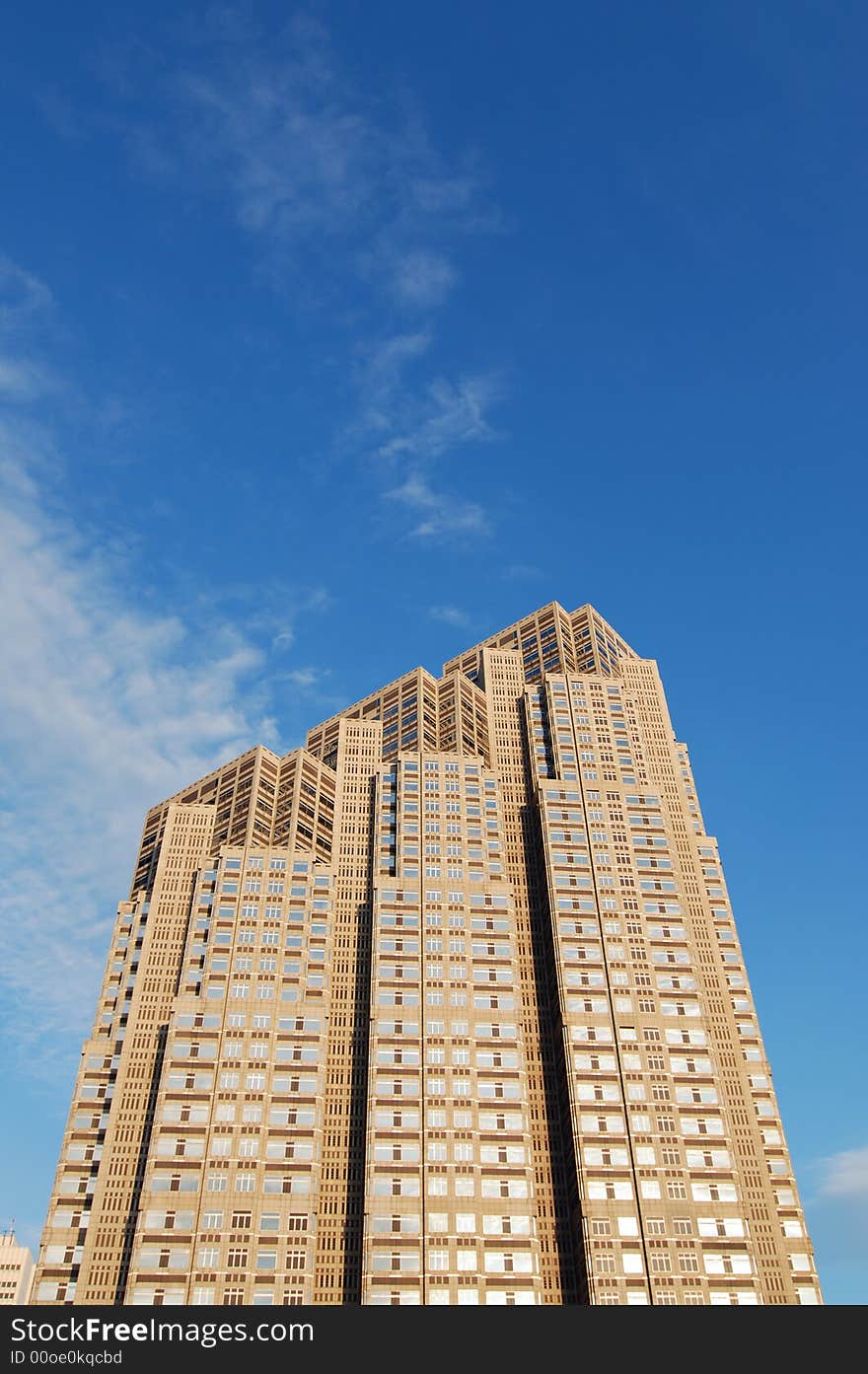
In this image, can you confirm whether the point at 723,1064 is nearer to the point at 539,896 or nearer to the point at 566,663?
the point at 539,896

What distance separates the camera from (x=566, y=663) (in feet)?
643

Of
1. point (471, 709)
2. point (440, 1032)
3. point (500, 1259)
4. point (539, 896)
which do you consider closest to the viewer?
point (500, 1259)

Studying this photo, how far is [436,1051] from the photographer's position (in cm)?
13650

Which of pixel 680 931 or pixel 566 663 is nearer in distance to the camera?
pixel 680 931

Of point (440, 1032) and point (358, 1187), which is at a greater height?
point (440, 1032)

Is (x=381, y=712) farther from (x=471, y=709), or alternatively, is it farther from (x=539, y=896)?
(x=539, y=896)

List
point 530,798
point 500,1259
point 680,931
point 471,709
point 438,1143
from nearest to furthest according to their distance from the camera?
1. point 500,1259
2. point 438,1143
3. point 680,931
4. point 530,798
5. point 471,709

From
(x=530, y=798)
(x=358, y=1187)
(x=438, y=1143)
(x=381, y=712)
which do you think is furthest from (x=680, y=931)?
(x=381, y=712)

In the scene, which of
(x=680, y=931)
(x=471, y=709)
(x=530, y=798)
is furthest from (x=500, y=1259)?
(x=471, y=709)

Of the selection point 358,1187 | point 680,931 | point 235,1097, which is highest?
point 680,931

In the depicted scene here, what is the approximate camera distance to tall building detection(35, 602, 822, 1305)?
120812 mm

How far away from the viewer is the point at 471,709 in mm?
189500

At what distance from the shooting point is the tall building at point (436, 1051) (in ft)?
396

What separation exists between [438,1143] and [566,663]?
9308cm
